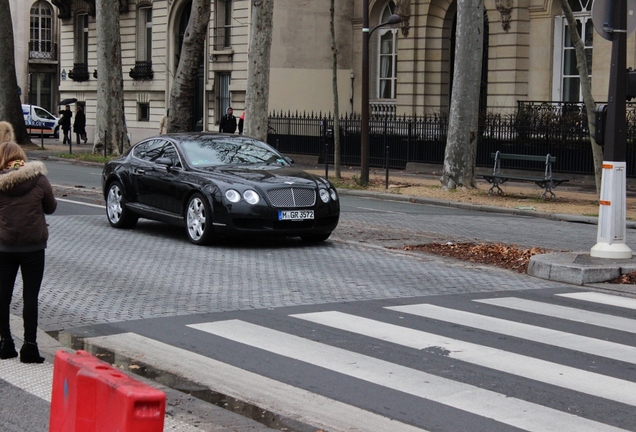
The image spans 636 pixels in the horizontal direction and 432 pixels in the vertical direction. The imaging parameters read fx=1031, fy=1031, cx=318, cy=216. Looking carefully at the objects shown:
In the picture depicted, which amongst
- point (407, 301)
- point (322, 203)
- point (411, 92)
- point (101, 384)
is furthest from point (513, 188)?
point (101, 384)

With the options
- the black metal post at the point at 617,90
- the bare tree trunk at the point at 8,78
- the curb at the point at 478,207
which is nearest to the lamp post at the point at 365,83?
the curb at the point at 478,207

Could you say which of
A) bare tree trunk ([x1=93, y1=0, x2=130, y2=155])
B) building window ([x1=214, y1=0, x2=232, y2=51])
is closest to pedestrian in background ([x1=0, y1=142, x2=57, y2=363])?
bare tree trunk ([x1=93, y1=0, x2=130, y2=155])

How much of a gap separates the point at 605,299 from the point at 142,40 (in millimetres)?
41577

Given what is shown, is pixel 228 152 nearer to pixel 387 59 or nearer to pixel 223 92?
pixel 387 59

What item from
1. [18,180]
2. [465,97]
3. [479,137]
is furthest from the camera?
[479,137]

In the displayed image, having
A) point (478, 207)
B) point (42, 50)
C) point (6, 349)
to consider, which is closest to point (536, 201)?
point (478, 207)

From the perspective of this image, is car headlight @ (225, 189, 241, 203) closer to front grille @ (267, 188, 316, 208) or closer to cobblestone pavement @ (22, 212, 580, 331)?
front grille @ (267, 188, 316, 208)

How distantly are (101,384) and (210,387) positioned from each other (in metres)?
2.92

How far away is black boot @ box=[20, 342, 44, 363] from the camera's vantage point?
24.1 ft

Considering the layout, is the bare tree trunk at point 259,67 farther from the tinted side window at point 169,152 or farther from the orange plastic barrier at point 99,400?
the orange plastic barrier at point 99,400

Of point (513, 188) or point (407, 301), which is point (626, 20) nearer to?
point (407, 301)

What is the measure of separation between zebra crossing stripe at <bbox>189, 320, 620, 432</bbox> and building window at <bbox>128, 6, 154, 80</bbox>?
41.6 metres

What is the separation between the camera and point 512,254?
43.9 ft

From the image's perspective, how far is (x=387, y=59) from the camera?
137 ft
